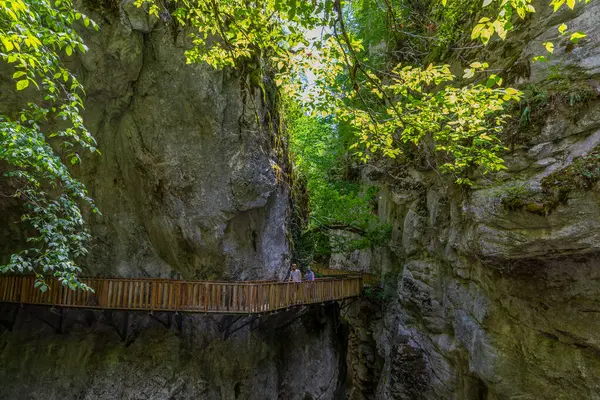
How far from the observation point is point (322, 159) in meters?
21.5

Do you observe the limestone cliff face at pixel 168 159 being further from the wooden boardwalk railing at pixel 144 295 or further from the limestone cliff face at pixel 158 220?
the wooden boardwalk railing at pixel 144 295

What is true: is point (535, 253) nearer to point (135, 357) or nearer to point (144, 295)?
point (144, 295)

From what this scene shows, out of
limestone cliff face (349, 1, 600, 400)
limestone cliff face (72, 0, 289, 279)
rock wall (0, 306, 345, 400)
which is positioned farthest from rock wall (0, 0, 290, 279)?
limestone cliff face (349, 1, 600, 400)

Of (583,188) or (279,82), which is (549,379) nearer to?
(583,188)

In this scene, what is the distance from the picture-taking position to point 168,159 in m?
11.2

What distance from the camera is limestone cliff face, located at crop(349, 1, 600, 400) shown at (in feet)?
24.1

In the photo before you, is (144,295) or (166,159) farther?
(166,159)

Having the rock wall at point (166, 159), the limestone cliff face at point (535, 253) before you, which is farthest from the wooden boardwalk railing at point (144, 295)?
the limestone cliff face at point (535, 253)

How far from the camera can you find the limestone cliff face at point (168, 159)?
10.7 m

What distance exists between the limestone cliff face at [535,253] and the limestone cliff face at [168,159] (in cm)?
657

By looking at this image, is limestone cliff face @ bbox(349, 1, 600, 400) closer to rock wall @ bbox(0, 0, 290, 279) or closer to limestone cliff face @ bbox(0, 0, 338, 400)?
limestone cliff face @ bbox(0, 0, 338, 400)

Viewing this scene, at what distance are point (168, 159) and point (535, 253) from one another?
32.7ft

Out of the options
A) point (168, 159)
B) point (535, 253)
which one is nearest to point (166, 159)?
point (168, 159)

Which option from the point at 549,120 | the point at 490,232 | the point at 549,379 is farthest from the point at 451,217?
the point at 549,379
